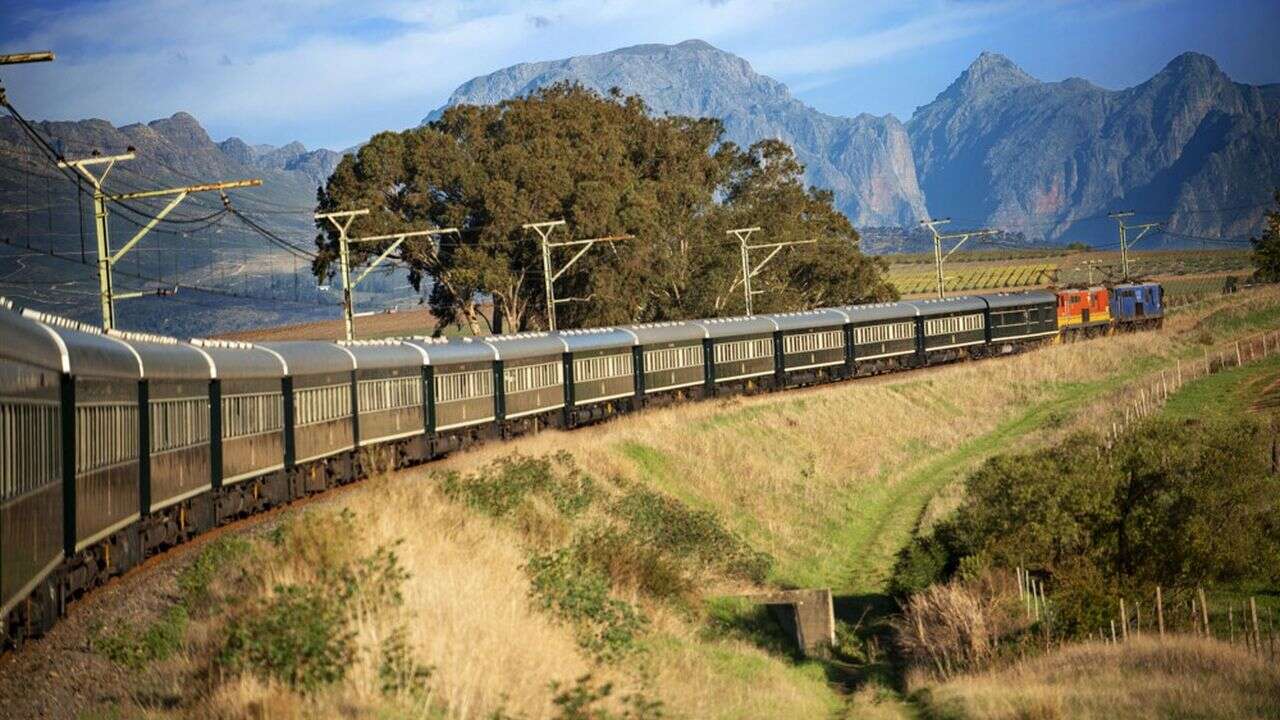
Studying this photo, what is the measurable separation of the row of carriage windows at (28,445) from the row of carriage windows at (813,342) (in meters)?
46.8

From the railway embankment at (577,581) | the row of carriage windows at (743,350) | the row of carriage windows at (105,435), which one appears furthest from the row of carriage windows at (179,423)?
the row of carriage windows at (743,350)

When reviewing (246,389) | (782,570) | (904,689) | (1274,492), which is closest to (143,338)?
(246,389)

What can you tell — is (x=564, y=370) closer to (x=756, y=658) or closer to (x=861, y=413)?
(x=861, y=413)

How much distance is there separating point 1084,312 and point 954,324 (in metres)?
15.7

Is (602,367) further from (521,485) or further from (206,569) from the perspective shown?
(206,569)

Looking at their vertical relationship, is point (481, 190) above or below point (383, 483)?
above

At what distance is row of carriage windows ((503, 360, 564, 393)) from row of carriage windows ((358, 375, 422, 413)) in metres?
5.99

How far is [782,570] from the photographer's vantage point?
36.7 metres

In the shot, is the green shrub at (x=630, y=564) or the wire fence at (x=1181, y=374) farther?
the wire fence at (x=1181, y=374)

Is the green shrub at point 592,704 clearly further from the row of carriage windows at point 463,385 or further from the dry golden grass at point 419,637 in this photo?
the row of carriage windows at point 463,385

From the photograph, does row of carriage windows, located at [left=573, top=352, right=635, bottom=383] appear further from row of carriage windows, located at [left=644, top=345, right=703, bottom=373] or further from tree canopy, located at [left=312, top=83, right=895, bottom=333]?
tree canopy, located at [left=312, top=83, right=895, bottom=333]

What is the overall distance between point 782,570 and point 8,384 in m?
25.4

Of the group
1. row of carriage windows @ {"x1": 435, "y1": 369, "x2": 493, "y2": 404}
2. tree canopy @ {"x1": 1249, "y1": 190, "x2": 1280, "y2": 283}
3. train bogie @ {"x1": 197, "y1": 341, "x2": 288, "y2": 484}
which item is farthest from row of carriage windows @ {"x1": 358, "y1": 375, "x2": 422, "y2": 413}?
tree canopy @ {"x1": 1249, "y1": 190, "x2": 1280, "y2": 283}

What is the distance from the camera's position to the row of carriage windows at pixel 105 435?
55.4 ft
